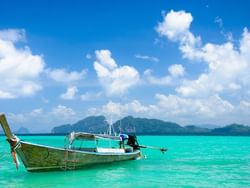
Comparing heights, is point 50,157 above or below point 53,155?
below

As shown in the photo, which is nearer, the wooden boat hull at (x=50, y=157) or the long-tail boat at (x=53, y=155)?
the long-tail boat at (x=53, y=155)

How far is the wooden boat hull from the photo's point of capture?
2000cm

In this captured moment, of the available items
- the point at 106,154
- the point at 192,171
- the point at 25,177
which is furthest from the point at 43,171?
the point at 192,171

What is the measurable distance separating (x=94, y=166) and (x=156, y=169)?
12.9ft

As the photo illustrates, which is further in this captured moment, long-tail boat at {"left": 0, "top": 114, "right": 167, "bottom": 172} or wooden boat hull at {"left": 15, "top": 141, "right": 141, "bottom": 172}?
wooden boat hull at {"left": 15, "top": 141, "right": 141, "bottom": 172}

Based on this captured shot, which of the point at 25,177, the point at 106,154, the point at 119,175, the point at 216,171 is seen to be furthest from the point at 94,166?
the point at 216,171

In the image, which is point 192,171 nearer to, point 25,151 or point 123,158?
point 123,158

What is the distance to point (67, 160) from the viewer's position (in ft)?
70.8

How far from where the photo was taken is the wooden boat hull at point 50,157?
20000 millimetres

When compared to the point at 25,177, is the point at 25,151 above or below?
above

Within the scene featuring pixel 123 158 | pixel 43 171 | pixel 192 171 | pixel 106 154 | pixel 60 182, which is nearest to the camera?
pixel 60 182

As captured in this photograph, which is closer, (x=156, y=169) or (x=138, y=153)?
(x=156, y=169)

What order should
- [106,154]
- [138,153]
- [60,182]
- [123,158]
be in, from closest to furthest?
[60,182], [106,154], [123,158], [138,153]

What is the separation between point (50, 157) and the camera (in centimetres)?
2088
